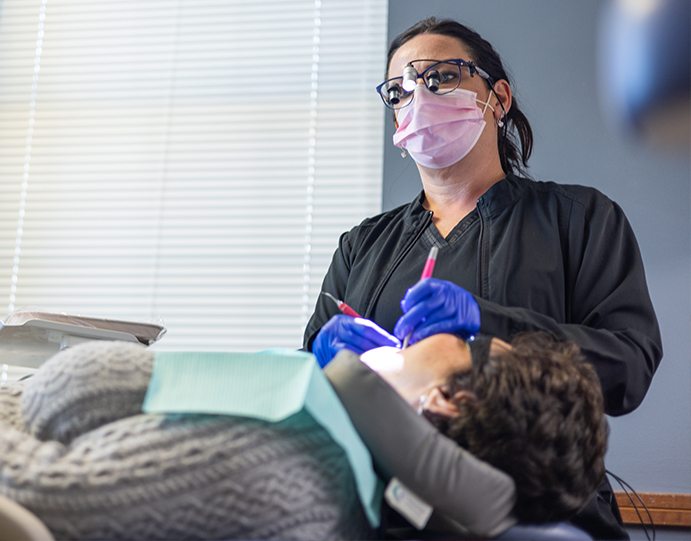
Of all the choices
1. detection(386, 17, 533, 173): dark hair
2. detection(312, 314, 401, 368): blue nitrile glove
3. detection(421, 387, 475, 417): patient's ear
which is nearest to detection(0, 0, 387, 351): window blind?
detection(386, 17, 533, 173): dark hair

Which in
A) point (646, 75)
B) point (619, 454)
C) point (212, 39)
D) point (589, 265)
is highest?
point (212, 39)

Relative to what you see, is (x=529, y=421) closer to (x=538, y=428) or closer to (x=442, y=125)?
(x=538, y=428)

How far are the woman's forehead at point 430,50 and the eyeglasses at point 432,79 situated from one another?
0.06 ft

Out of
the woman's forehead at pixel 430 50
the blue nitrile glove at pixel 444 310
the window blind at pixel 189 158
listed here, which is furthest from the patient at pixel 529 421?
the window blind at pixel 189 158

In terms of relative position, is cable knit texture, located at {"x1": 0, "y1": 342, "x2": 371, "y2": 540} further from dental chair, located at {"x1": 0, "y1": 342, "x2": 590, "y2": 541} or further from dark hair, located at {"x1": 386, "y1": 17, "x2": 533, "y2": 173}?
dark hair, located at {"x1": 386, "y1": 17, "x2": 533, "y2": 173}

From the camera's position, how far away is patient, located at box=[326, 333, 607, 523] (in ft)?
2.90

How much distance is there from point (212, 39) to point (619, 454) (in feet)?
5.72

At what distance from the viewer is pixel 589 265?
1.44 metres

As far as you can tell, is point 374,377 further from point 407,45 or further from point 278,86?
point 278,86

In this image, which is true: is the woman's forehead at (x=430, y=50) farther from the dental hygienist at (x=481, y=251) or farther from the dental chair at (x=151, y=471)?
the dental chair at (x=151, y=471)

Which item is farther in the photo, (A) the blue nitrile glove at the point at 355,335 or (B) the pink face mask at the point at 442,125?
(B) the pink face mask at the point at 442,125

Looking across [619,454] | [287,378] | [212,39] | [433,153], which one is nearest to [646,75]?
[287,378]

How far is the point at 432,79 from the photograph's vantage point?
1.66 metres

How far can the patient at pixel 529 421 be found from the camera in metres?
0.88
